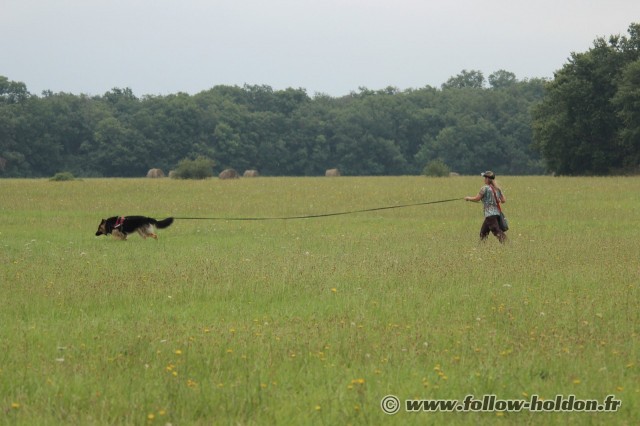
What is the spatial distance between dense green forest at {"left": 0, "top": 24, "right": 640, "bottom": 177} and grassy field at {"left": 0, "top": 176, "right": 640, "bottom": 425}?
72713mm

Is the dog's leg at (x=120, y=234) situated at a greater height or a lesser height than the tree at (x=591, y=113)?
lesser

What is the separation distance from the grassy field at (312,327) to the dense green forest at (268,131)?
239 feet

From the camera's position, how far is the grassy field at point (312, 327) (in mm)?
7648

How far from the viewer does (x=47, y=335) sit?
33.0 ft

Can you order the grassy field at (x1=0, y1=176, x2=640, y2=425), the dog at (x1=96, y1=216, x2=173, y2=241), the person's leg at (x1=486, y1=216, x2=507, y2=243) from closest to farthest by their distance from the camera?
the grassy field at (x1=0, y1=176, x2=640, y2=425) < the person's leg at (x1=486, y1=216, x2=507, y2=243) < the dog at (x1=96, y1=216, x2=173, y2=241)

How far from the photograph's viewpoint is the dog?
71.3ft

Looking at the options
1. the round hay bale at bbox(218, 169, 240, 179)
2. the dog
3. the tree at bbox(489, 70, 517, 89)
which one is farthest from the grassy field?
the tree at bbox(489, 70, 517, 89)

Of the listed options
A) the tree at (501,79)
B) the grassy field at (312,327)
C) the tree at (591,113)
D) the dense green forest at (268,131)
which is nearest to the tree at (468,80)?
the tree at (501,79)

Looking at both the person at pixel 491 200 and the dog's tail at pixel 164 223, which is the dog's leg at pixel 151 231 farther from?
the person at pixel 491 200

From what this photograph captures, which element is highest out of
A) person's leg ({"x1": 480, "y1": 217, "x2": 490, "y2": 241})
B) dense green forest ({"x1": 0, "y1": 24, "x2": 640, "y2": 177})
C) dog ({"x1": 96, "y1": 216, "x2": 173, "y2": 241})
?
dense green forest ({"x1": 0, "y1": 24, "x2": 640, "y2": 177})

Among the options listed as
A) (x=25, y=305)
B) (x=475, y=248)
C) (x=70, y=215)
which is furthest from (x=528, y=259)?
(x=70, y=215)

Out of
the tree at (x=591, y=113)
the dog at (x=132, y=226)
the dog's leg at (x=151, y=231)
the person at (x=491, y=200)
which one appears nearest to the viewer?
the person at (x=491, y=200)

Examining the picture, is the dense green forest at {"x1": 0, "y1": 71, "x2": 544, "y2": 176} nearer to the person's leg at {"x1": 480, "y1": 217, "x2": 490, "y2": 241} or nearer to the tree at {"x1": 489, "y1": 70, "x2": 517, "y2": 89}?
the tree at {"x1": 489, "y1": 70, "x2": 517, "y2": 89}

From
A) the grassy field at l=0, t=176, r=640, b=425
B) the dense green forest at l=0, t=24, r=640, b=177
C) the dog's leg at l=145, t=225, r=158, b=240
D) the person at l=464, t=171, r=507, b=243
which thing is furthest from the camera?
the dense green forest at l=0, t=24, r=640, b=177
